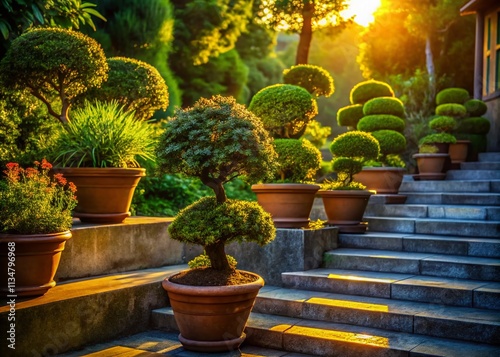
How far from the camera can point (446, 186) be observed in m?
8.76

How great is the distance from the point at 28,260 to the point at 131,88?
11.2 feet

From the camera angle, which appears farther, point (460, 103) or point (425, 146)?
point (460, 103)

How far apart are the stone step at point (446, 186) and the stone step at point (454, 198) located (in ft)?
0.80

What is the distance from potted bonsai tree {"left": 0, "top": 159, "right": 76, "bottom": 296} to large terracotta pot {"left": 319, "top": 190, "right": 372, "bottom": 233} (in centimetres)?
316

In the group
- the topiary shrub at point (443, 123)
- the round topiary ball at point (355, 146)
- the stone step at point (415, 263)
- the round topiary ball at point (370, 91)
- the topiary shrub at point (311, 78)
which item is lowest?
the stone step at point (415, 263)

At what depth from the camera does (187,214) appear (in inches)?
190

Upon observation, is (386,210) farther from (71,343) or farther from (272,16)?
(272,16)

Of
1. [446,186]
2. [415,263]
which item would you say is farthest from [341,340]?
[446,186]

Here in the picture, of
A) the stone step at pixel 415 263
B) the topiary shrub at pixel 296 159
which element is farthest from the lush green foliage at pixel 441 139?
the stone step at pixel 415 263

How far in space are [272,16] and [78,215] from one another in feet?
32.6

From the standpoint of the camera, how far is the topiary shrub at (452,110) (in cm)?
1068

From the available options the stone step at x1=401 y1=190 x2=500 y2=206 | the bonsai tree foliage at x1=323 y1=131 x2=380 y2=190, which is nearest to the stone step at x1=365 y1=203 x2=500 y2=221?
the stone step at x1=401 y1=190 x2=500 y2=206

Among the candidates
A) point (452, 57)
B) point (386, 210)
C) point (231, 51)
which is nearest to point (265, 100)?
point (386, 210)

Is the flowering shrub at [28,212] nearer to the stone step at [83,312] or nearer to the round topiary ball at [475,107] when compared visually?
the stone step at [83,312]
